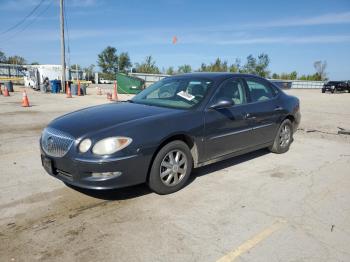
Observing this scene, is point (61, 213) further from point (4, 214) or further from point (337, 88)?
point (337, 88)

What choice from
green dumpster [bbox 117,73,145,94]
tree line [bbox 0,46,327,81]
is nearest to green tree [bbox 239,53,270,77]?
tree line [bbox 0,46,327,81]

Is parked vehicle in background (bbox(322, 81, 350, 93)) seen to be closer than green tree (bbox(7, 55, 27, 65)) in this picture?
Yes

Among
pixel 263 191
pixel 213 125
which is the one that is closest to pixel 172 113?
pixel 213 125

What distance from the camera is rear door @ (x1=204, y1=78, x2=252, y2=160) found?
4.54 metres

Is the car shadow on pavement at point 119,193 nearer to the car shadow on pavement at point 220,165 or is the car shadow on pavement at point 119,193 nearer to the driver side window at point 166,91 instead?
the car shadow on pavement at point 220,165

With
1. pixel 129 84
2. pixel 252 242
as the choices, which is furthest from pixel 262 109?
pixel 129 84

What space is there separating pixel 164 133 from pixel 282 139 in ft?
10.8

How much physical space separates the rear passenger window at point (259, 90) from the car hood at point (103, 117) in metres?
1.76

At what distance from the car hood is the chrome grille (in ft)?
0.21

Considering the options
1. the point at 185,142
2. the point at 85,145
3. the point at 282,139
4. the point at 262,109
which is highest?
the point at 262,109

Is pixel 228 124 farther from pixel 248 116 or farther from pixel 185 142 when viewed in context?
pixel 185 142

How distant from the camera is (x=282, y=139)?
6.30m

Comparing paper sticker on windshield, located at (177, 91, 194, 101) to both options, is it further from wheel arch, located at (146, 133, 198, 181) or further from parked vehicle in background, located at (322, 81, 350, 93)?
parked vehicle in background, located at (322, 81, 350, 93)

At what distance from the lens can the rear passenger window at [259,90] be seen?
5.46 metres
